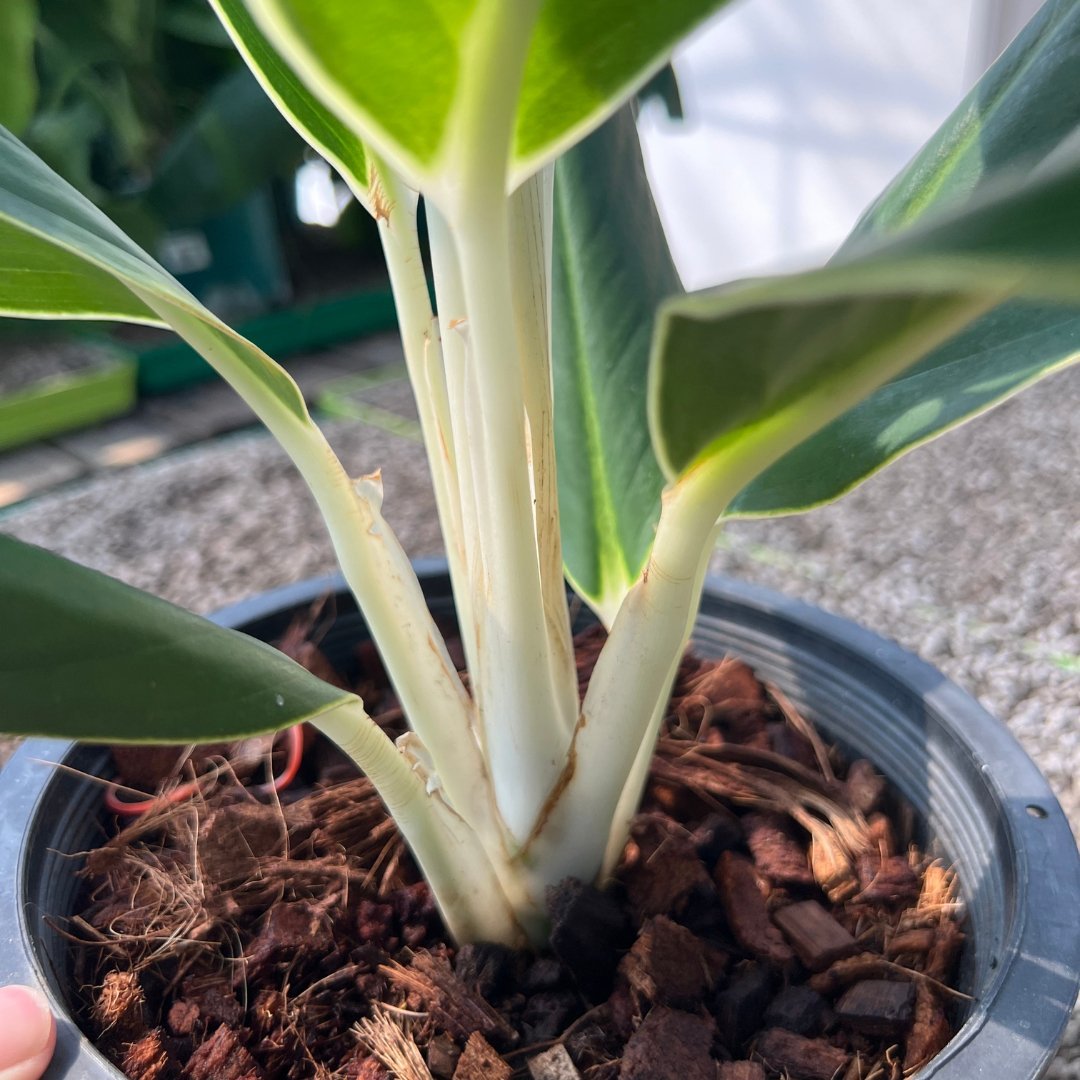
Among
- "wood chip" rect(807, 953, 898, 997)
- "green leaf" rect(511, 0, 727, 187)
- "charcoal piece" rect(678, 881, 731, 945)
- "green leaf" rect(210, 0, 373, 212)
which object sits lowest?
"wood chip" rect(807, 953, 898, 997)

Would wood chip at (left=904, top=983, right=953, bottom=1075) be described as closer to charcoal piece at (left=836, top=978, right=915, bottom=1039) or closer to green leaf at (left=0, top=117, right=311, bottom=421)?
charcoal piece at (left=836, top=978, right=915, bottom=1039)

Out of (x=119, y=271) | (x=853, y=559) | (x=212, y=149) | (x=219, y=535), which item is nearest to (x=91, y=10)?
(x=212, y=149)

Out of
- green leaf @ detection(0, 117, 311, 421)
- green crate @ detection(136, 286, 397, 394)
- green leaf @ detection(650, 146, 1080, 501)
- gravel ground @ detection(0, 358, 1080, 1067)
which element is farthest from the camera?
green crate @ detection(136, 286, 397, 394)

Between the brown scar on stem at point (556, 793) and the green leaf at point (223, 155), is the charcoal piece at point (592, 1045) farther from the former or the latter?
the green leaf at point (223, 155)

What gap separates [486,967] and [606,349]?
0.28 m

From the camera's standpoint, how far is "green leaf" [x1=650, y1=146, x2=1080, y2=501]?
0.17m

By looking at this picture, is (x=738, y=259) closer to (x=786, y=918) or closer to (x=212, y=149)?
(x=212, y=149)

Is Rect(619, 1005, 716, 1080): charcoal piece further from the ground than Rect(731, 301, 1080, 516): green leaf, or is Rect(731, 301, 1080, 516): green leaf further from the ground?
Rect(731, 301, 1080, 516): green leaf

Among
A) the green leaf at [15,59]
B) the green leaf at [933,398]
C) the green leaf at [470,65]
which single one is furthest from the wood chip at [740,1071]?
the green leaf at [15,59]

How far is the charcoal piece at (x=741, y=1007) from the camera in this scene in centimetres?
40

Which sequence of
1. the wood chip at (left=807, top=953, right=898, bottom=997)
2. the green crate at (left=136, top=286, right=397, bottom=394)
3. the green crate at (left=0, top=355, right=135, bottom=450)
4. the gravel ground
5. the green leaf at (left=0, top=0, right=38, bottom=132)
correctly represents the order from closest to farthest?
the wood chip at (left=807, top=953, right=898, bottom=997) → the gravel ground → the green leaf at (left=0, top=0, right=38, bottom=132) → the green crate at (left=0, top=355, right=135, bottom=450) → the green crate at (left=136, top=286, right=397, bottom=394)

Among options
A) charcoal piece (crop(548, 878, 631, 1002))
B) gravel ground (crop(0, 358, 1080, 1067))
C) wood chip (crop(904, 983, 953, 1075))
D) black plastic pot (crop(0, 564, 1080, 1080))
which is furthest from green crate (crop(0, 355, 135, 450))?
wood chip (crop(904, 983, 953, 1075))

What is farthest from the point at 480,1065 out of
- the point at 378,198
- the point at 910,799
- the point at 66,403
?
the point at 66,403

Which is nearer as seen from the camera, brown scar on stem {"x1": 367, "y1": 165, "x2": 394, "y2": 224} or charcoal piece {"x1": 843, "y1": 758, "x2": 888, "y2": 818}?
brown scar on stem {"x1": 367, "y1": 165, "x2": 394, "y2": 224}
